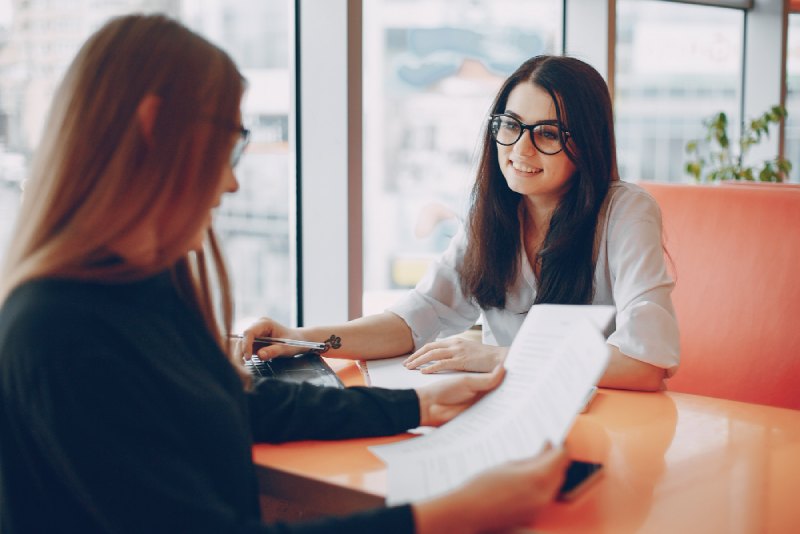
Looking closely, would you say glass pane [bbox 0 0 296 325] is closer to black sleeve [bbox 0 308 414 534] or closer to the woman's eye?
the woman's eye

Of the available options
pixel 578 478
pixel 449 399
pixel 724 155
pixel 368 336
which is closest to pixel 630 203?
pixel 368 336

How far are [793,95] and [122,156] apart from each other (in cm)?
486

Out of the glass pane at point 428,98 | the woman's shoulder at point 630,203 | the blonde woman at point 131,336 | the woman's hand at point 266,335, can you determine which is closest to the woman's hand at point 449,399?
the blonde woman at point 131,336

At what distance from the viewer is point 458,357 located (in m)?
1.50

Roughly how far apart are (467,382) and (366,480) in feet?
0.79

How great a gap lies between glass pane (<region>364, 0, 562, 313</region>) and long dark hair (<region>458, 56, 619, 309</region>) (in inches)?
52.8

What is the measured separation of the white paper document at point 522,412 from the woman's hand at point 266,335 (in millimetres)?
467

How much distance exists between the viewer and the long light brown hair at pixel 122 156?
845 millimetres

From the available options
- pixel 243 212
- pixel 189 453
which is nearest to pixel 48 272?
pixel 189 453

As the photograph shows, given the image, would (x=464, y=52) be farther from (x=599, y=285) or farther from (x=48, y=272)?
(x=48, y=272)

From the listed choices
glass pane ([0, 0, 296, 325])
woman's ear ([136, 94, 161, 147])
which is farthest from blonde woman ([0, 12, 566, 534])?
glass pane ([0, 0, 296, 325])

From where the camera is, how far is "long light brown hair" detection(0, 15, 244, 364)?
2.77 feet

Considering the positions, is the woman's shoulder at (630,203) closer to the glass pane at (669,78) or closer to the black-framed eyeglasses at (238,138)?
the black-framed eyeglasses at (238,138)

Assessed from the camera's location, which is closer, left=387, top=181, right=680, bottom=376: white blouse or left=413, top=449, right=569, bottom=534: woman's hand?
left=413, top=449, right=569, bottom=534: woman's hand
